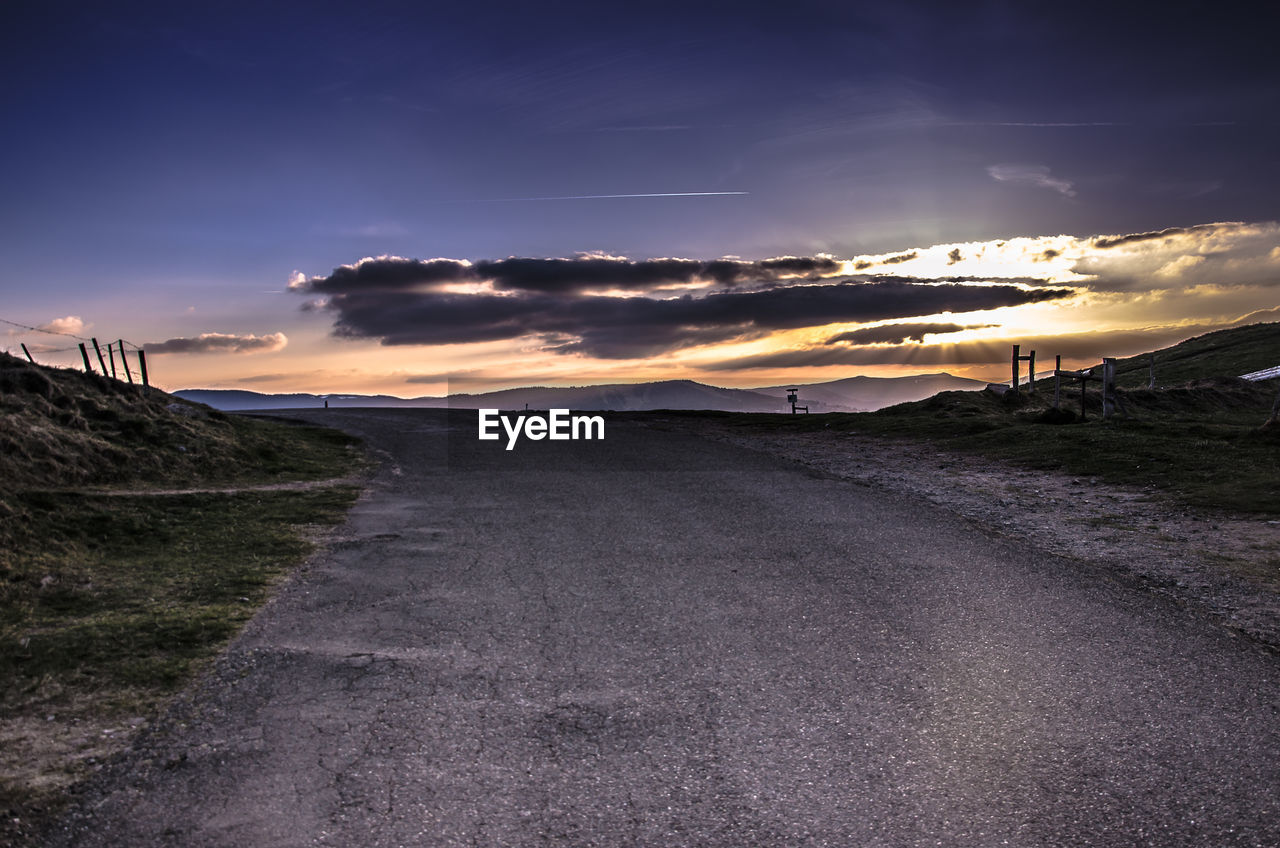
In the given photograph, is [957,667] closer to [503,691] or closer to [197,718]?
[503,691]

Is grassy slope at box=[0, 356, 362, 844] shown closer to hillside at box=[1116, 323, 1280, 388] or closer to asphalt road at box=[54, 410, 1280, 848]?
asphalt road at box=[54, 410, 1280, 848]

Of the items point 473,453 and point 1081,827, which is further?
point 473,453

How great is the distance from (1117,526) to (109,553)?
49.0 feet

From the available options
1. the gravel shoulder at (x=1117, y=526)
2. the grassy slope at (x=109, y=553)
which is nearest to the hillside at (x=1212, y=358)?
the gravel shoulder at (x=1117, y=526)

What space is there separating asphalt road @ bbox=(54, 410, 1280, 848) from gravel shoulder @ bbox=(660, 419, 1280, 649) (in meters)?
0.66

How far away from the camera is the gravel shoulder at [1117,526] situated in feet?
27.7

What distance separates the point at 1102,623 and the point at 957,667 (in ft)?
6.77

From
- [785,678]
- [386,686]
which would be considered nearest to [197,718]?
[386,686]

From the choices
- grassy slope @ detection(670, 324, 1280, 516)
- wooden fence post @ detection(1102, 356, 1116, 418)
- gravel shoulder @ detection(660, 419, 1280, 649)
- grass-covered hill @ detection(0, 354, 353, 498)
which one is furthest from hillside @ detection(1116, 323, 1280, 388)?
grass-covered hill @ detection(0, 354, 353, 498)

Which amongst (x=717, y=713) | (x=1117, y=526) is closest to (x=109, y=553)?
(x=717, y=713)

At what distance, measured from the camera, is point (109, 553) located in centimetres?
1112

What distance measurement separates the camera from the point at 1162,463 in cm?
1720

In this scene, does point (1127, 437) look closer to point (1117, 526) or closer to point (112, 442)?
point (1117, 526)

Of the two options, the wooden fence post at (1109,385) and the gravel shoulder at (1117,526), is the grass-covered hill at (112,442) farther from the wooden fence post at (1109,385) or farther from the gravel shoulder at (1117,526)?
the wooden fence post at (1109,385)
